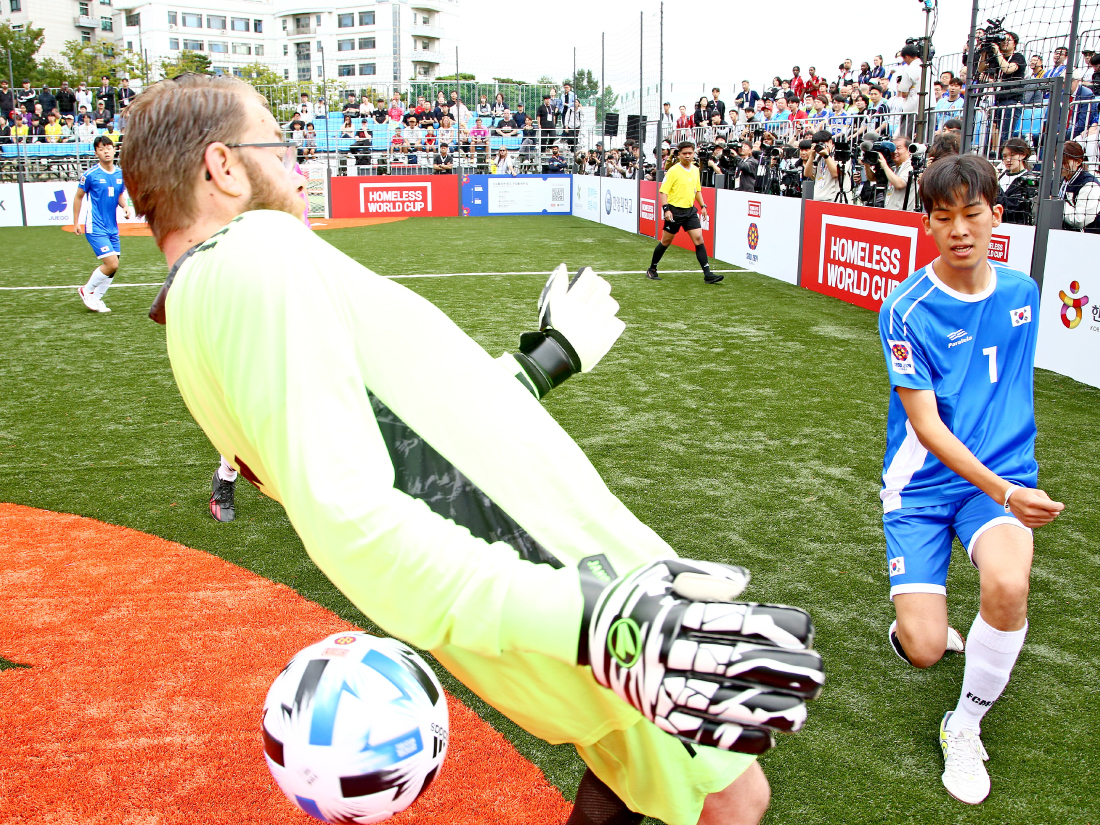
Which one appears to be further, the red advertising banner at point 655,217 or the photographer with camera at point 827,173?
the red advertising banner at point 655,217

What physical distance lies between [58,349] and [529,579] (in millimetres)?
9464

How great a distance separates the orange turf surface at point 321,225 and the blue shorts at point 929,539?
20.1m

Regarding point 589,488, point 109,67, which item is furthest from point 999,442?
point 109,67

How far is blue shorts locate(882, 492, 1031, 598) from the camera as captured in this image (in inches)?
116

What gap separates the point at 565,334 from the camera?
6.08ft

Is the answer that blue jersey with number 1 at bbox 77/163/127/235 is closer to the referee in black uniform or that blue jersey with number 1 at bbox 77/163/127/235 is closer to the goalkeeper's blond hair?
the referee in black uniform

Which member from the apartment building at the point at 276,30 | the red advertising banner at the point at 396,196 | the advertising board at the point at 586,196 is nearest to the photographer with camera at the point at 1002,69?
the advertising board at the point at 586,196

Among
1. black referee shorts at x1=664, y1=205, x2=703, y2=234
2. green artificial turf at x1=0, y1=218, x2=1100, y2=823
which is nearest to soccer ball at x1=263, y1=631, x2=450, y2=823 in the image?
green artificial turf at x1=0, y1=218, x2=1100, y2=823

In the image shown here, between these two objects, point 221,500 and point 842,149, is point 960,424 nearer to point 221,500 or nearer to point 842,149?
point 221,500

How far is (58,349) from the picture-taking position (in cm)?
909

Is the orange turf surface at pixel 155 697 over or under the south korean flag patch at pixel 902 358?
under

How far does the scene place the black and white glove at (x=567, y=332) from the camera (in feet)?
5.97

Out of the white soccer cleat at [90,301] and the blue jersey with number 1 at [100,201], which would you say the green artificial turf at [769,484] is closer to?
the white soccer cleat at [90,301]

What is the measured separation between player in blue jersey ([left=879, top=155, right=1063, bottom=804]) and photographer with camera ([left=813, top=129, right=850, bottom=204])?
932 centimetres
